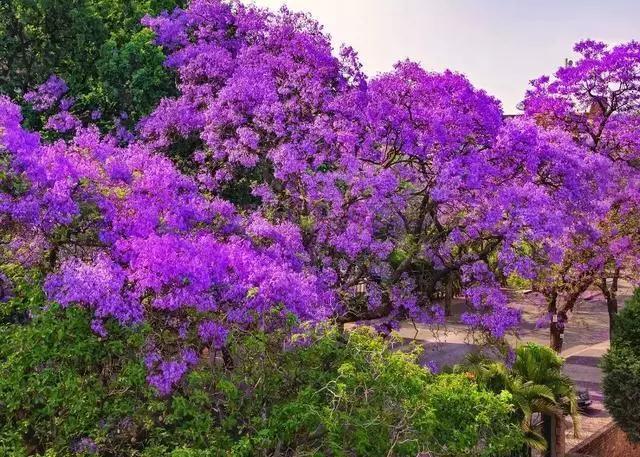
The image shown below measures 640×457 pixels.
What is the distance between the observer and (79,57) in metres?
15.2

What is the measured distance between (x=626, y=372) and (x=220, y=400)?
868 centimetres

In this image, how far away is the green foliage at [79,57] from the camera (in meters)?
14.6

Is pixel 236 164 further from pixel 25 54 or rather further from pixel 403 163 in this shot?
pixel 25 54

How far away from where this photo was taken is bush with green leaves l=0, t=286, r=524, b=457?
691 cm

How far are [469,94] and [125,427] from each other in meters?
9.22

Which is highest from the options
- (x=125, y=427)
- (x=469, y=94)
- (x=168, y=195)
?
(x=469, y=94)

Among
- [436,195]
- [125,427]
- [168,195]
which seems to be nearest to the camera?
[125,427]

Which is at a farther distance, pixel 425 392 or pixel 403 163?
pixel 403 163

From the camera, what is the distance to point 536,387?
12641 mm

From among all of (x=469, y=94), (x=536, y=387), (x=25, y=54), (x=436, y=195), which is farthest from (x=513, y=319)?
(x=25, y=54)

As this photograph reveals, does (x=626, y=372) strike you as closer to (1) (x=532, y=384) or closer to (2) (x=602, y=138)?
(1) (x=532, y=384)

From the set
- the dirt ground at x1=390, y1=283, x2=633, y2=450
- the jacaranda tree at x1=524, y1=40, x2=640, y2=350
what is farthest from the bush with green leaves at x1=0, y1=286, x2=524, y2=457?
the jacaranda tree at x1=524, y1=40, x2=640, y2=350

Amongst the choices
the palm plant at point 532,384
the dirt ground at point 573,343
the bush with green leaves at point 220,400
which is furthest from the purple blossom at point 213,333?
the dirt ground at point 573,343

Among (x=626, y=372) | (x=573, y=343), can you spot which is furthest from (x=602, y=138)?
(x=573, y=343)
